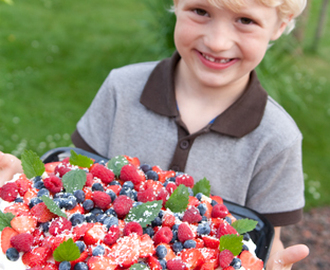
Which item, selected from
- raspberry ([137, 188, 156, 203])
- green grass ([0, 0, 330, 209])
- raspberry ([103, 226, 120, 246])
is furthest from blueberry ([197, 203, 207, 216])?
green grass ([0, 0, 330, 209])

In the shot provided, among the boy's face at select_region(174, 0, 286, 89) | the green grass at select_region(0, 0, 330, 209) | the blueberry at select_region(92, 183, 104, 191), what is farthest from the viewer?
the green grass at select_region(0, 0, 330, 209)

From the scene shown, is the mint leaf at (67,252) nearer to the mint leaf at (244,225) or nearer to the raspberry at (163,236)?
the raspberry at (163,236)

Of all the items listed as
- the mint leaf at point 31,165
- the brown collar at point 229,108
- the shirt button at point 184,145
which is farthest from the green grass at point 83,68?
the mint leaf at point 31,165

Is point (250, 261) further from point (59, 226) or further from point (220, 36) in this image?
point (220, 36)

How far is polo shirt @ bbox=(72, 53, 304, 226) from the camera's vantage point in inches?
48.5

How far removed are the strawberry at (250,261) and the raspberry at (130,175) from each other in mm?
295

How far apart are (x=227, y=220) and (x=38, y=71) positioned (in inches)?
111

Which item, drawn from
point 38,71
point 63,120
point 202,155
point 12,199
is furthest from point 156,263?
point 38,71

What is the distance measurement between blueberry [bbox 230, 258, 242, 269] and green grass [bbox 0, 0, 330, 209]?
178 centimetres

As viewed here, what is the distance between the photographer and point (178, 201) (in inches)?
35.4

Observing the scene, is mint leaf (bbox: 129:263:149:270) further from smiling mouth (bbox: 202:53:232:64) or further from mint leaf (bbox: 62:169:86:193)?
smiling mouth (bbox: 202:53:232:64)

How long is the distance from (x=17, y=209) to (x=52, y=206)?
0.30 ft

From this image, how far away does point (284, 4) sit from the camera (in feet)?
3.43

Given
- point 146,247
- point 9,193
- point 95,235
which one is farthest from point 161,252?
point 9,193
